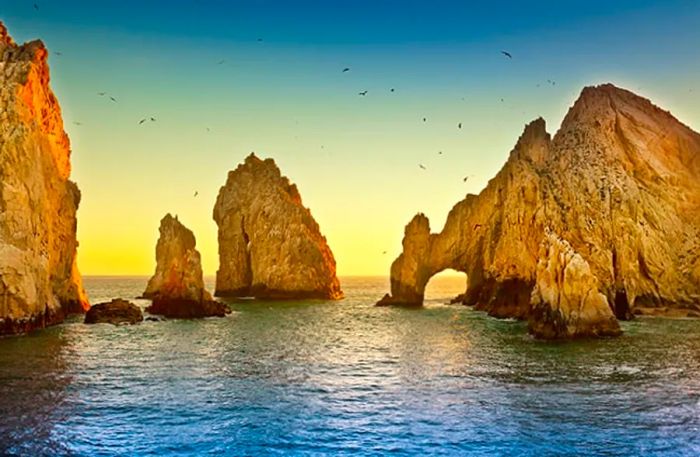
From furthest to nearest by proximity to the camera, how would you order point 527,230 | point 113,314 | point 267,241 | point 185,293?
point 267,241 < point 527,230 < point 185,293 < point 113,314

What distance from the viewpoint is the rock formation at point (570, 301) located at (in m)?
42.3

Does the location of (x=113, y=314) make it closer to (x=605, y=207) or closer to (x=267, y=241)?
(x=267, y=241)

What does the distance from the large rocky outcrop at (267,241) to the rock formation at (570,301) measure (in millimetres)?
66897

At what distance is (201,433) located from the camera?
20078 mm

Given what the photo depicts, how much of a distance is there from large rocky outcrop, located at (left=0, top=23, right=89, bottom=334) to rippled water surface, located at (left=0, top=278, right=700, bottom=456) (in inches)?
161

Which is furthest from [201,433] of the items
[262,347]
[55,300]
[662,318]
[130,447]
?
[662,318]

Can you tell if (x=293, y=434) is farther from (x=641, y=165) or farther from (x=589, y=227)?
(x=641, y=165)

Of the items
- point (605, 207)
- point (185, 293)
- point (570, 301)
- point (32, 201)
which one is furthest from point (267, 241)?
point (570, 301)

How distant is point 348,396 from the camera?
85.0 ft

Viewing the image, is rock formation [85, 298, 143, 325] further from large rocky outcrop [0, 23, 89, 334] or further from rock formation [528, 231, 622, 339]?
rock formation [528, 231, 622, 339]

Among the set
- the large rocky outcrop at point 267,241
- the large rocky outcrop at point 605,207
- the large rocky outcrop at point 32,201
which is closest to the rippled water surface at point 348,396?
the large rocky outcrop at point 32,201

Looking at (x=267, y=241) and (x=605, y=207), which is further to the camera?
(x=267, y=241)

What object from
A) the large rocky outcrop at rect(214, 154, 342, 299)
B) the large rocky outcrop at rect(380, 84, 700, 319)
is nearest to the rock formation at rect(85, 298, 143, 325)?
the large rocky outcrop at rect(380, 84, 700, 319)

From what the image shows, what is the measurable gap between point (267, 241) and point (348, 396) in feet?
279
